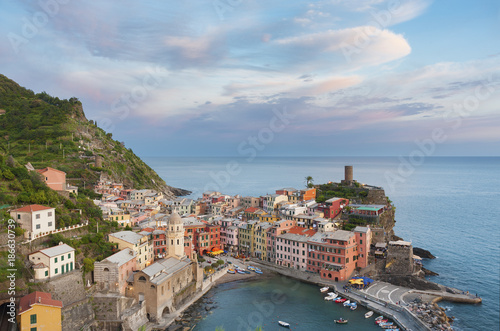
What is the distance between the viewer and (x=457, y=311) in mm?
40594

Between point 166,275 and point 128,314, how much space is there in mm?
6309

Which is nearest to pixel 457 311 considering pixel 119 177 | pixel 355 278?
pixel 355 278

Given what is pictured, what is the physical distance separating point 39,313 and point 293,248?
35492mm

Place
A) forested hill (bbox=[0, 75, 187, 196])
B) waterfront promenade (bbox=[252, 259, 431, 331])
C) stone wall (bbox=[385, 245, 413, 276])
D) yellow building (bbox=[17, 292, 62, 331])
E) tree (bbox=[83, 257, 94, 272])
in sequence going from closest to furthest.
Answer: yellow building (bbox=[17, 292, 62, 331]) < tree (bbox=[83, 257, 94, 272]) < waterfront promenade (bbox=[252, 259, 431, 331]) < stone wall (bbox=[385, 245, 413, 276]) < forested hill (bbox=[0, 75, 187, 196])

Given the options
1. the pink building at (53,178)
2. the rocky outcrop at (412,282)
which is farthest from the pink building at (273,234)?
the pink building at (53,178)

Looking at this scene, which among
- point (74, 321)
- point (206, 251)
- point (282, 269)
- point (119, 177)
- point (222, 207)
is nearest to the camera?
point (74, 321)

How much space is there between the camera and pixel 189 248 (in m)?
55.9

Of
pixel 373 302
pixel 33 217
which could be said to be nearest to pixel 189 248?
pixel 33 217

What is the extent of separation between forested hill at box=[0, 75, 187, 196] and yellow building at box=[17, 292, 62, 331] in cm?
4761

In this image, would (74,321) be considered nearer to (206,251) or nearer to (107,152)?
A: (206,251)

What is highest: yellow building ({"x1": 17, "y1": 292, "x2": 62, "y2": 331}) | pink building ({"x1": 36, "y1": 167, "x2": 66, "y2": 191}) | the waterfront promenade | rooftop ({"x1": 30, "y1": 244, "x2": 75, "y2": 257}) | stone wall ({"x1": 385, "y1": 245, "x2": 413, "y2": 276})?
pink building ({"x1": 36, "y1": 167, "x2": 66, "y2": 191})

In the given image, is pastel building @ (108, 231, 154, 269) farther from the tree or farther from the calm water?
the calm water

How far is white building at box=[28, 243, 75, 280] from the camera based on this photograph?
3091cm

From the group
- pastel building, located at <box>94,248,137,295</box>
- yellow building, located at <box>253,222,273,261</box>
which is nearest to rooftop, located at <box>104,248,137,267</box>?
pastel building, located at <box>94,248,137,295</box>
